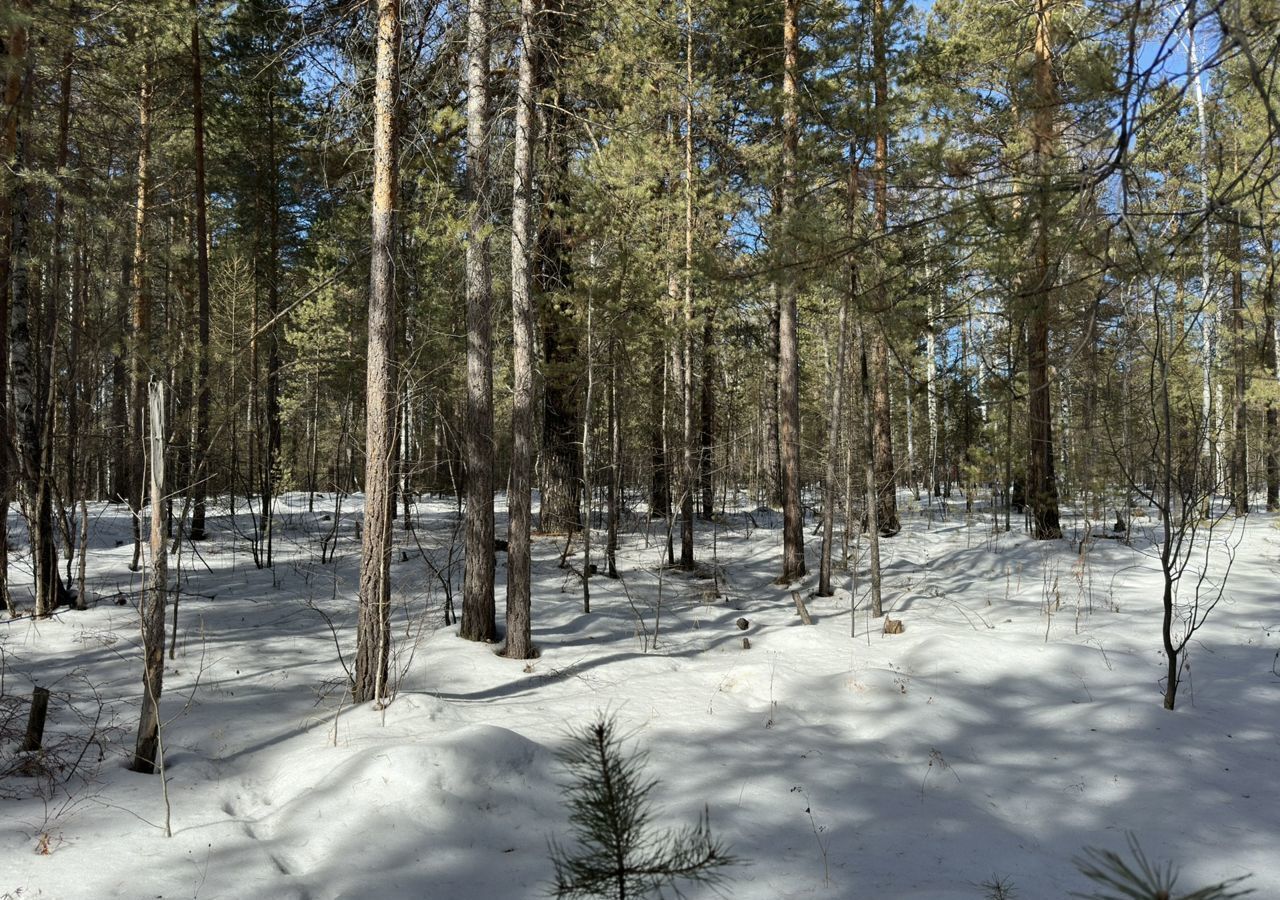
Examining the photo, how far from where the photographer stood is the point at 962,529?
15.8 m

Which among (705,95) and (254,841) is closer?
(254,841)

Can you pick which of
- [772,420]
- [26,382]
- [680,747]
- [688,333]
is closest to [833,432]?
[688,333]

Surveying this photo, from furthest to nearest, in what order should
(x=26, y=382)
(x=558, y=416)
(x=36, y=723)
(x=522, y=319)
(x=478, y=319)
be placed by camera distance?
(x=558, y=416)
(x=26, y=382)
(x=478, y=319)
(x=522, y=319)
(x=36, y=723)

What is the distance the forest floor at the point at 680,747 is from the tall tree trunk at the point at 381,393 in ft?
1.22

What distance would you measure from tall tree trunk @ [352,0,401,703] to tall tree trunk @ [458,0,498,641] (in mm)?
1398

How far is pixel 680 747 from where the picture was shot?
200 inches

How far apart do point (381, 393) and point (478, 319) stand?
2036 millimetres

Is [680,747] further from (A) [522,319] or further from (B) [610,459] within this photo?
(B) [610,459]

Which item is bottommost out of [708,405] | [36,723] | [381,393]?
[36,723]

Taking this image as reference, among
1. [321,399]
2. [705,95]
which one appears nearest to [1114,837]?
[705,95]

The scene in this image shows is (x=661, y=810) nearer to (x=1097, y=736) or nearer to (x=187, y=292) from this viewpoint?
(x=1097, y=736)

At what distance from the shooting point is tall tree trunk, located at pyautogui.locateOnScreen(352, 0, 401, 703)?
546cm

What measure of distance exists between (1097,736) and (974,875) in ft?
7.61

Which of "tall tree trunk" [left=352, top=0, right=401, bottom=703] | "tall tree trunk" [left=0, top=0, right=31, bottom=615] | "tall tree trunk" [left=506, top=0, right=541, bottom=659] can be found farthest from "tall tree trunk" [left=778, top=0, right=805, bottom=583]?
"tall tree trunk" [left=0, top=0, right=31, bottom=615]
